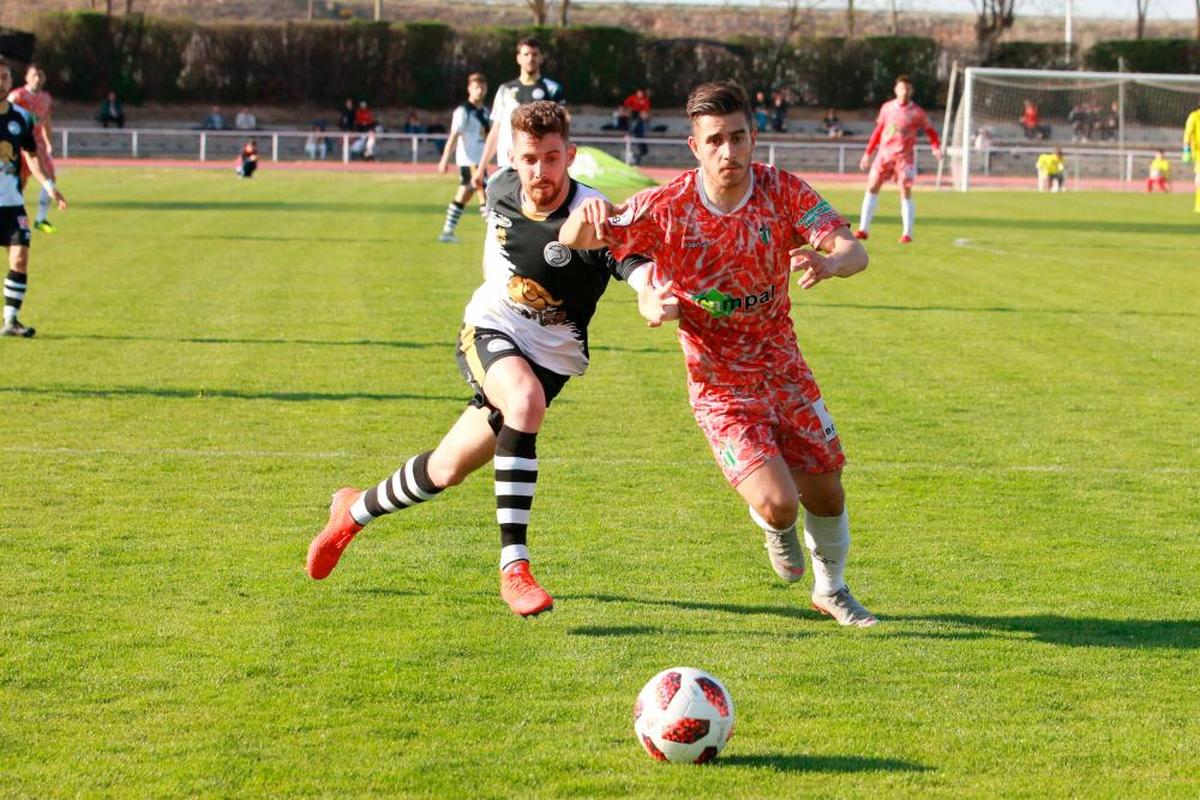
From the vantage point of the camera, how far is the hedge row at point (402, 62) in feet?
190

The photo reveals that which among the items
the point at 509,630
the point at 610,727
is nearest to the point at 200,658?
the point at 509,630

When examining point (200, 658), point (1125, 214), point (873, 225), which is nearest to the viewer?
point (200, 658)

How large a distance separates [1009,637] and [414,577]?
93.6 inches

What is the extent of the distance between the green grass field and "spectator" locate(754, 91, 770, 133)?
4084 centimetres

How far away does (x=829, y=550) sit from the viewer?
6289 millimetres

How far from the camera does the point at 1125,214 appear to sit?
31156mm

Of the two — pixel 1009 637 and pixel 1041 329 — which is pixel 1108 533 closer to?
pixel 1009 637

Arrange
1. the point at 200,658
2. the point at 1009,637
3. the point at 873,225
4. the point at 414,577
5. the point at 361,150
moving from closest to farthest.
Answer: the point at 200,658 → the point at 1009,637 → the point at 414,577 → the point at 873,225 → the point at 361,150

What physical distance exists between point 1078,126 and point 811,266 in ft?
144

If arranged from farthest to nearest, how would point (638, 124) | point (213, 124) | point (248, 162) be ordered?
point (213, 124) → point (638, 124) → point (248, 162)

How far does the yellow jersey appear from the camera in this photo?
136 ft

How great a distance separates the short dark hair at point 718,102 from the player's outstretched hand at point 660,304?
2.12ft

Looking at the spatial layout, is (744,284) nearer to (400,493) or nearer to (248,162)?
(400,493)

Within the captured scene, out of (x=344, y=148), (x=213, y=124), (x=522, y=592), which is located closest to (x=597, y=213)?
(x=522, y=592)
